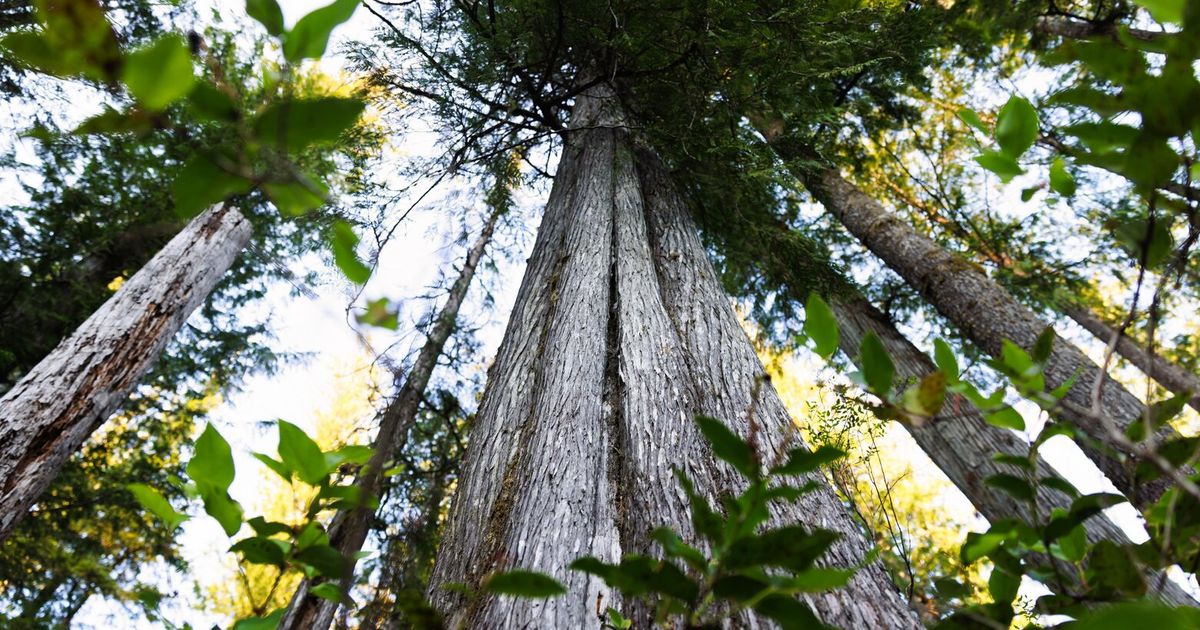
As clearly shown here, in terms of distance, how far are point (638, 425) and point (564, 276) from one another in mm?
948

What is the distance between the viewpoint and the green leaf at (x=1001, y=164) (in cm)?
61

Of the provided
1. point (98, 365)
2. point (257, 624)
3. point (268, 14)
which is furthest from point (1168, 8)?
point (98, 365)

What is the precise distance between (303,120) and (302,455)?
13.2 inches

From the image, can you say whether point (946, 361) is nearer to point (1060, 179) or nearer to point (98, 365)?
point (1060, 179)

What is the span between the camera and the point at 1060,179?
0.65 metres

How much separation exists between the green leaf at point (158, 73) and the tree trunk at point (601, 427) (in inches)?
24.0

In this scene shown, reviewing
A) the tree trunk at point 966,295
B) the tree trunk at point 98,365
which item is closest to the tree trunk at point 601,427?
the tree trunk at point 966,295

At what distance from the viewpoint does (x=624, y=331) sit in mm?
1860

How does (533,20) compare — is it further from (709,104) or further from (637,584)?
(637,584)

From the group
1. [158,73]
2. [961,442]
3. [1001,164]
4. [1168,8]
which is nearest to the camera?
[158,73]

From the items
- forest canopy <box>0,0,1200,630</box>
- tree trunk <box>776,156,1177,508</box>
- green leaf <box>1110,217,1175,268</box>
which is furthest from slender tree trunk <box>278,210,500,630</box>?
tree trunk <box>776,156,1177,508</box>

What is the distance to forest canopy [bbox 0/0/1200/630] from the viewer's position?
0.45 meters

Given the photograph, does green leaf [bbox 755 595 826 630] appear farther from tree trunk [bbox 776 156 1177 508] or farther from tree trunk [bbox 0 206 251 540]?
tree trunk [bbox 0 206 251 540]

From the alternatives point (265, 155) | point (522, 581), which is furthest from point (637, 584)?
point (265, 155)
